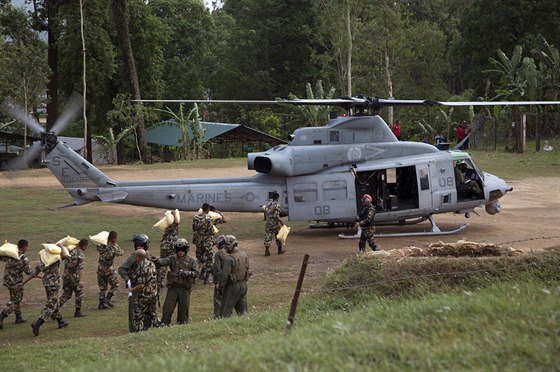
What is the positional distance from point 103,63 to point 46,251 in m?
36.7

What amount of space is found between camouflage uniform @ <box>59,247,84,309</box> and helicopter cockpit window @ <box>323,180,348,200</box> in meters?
7.21

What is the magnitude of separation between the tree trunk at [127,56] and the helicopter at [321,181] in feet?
77.9

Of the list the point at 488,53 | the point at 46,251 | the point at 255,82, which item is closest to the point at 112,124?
the point at 255,82

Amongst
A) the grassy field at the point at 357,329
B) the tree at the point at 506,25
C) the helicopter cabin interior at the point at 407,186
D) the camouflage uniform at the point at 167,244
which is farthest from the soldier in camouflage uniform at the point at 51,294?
the tree at the point at 506,25

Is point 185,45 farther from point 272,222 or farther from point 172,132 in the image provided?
point 272,222

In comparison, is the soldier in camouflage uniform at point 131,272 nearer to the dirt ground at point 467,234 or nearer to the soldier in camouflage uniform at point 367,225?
the dirt ground at point 467,234

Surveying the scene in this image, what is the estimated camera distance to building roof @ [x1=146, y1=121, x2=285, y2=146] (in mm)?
46219

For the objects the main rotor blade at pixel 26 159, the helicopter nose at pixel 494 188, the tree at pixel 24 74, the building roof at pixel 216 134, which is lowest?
the helicopter nose at pixel 494 188

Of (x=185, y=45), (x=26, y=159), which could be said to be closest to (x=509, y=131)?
(x=26, y=159)

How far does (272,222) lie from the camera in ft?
59.0

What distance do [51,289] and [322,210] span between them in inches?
310

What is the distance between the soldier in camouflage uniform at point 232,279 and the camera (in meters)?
12.0

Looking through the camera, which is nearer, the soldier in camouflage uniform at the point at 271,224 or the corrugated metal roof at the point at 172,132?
the soldier in camouflage uniform at the point at 271,224

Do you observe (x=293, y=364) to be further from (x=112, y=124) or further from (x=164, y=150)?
(x=164, y=150)
